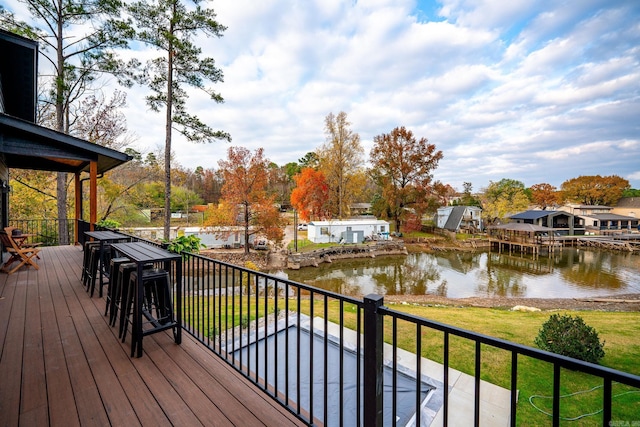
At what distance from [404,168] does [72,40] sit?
79.5ft

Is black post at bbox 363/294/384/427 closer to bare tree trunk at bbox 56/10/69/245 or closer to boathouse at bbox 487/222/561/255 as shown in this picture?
bare tree trunk at bbox 56/10/69/245

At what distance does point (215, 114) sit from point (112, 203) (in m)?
6.81

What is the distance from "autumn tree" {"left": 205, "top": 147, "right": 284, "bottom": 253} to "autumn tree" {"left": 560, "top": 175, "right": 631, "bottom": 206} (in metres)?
44.1

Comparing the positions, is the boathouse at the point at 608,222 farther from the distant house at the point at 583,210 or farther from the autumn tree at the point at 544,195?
the autumn tree at the point at 544,195

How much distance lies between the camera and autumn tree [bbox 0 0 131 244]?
966 cm

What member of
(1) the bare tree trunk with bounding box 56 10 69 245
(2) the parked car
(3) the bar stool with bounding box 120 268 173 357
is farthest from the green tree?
(3) the bar stool with bounding box 120 268 173 357

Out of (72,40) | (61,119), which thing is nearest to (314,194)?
(61,119)

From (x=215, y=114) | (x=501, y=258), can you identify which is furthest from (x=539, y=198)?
(x=215, y=114)

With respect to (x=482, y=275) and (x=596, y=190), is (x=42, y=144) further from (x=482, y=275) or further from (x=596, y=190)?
(x=596, y=190)

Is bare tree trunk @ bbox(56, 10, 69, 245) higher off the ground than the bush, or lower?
higher

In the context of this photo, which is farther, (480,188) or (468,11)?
(480,188)

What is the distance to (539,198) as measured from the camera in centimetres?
3956

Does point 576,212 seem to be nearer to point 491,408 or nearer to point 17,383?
point 491,408

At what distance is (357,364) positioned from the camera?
1288 mm
